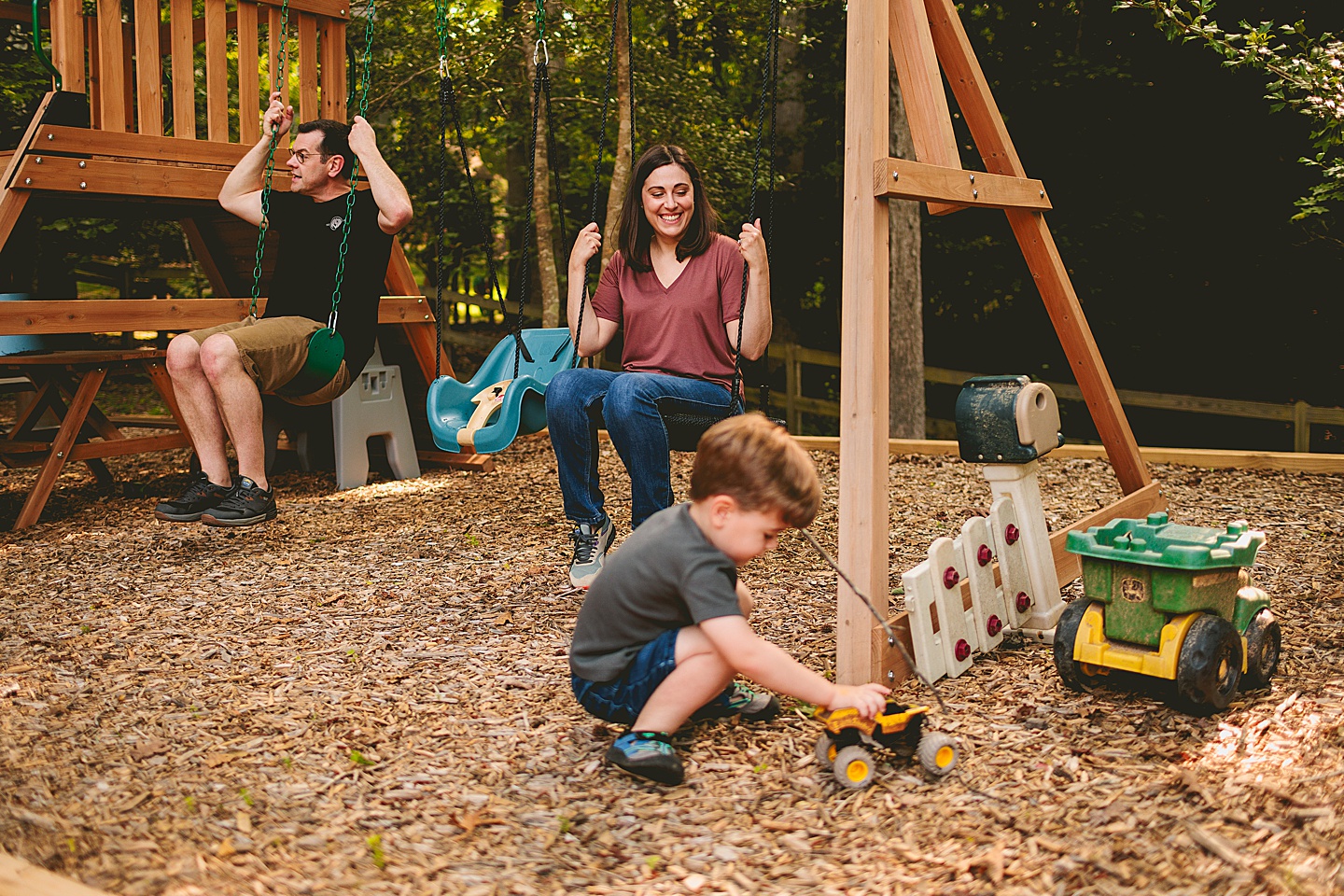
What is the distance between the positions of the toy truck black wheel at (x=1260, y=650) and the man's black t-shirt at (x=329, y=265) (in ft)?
10.6

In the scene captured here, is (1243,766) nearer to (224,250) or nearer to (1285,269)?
(224,250)

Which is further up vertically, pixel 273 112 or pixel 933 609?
pixel 273 112

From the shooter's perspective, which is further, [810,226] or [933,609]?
[810,226]

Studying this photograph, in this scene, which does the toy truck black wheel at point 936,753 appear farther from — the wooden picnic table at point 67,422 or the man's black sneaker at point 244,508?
the wooden picnic table at point 67,422

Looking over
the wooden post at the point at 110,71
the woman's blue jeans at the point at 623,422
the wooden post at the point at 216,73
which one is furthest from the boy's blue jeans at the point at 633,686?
the wooden post at the point at 216,73

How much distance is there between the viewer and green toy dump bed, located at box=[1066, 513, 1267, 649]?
2602 mm

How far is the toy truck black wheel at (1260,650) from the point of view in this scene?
279 cm

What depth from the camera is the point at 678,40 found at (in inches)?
354

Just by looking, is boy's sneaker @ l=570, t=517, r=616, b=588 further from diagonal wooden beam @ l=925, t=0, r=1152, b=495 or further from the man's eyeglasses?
the man's eyeglasses

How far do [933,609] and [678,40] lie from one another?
23.2ft

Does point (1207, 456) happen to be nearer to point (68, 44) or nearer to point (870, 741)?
point (870, 741)

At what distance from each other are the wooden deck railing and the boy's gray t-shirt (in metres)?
3.10

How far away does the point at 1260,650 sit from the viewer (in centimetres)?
279

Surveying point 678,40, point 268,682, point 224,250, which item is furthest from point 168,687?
point 678,40
